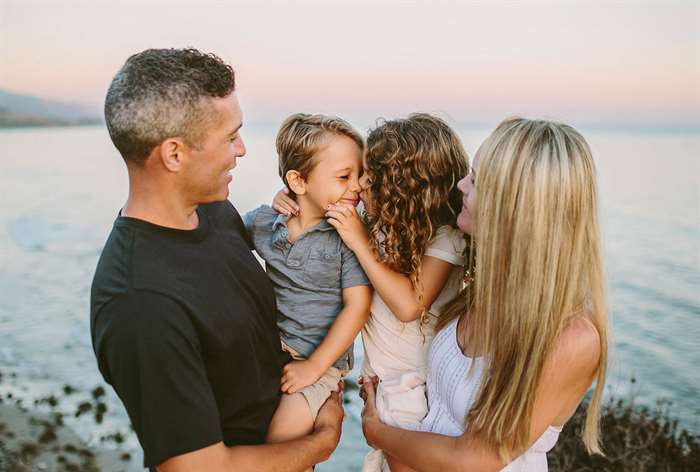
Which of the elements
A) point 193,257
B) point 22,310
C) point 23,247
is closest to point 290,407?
point 193,257

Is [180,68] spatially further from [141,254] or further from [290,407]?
[290,407]

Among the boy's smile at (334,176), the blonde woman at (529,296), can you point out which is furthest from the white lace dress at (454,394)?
the boy's smile at (334,176)

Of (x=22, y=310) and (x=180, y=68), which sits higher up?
(x=180, y=68)

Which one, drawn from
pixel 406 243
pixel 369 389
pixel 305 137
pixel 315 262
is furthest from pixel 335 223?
pixel 369 389

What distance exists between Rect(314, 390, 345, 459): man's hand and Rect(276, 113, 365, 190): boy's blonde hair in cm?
107

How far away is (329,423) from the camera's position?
269 centimetres

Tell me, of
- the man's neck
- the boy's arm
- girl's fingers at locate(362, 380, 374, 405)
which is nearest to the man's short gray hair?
the man's neck

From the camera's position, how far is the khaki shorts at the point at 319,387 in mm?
2715

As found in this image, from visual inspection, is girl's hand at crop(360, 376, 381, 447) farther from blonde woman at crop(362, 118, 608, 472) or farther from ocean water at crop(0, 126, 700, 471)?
ocean water at crop(0, 126, 700, 471)

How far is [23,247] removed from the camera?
13.8 metres

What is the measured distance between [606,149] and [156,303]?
28.6 meters

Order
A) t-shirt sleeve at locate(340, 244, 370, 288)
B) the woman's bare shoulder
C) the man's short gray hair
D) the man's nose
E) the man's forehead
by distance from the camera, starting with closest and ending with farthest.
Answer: the woman's bare shoulder → the man's short gray hair → the man's forehead → the man's nose → t-shirt sleeve at locate(340, 244, 370, 288)

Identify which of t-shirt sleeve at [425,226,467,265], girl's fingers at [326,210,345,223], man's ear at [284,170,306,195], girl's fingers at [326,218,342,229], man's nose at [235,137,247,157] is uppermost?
man's nose at [235,137,247,157]

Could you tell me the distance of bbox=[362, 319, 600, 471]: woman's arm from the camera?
2092 mm
